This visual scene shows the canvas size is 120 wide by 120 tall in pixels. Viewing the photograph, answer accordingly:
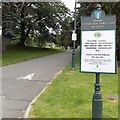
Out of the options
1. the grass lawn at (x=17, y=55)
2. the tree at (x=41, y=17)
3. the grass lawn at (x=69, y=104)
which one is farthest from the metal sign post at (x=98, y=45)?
the tree at (x=41, y=17)

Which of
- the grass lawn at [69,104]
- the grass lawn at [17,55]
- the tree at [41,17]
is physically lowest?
the grass lawn at [69,104]

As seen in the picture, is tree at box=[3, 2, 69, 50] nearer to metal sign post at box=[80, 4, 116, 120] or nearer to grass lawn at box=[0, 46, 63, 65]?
grass lawn at box=[0, 46, 63, 65]

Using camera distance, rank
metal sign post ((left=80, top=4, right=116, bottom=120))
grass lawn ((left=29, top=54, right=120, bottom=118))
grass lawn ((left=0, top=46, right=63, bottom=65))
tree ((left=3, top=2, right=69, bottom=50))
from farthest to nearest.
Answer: tree ((left=3, top=2, right=69, bottom=50)) < grass lawn ((left=0, top=46, right=63, bottom=65)) < grass lawn ((left=29, top=54, right=120, bottom=118)) < metal sign post ((left=80, top=4, right=116, bottom=120))

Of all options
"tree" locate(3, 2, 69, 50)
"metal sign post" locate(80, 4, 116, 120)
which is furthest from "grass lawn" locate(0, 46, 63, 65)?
"metal sign post" locate(80, 4, 116, 120)

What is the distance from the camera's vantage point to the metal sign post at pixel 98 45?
15.1 ft

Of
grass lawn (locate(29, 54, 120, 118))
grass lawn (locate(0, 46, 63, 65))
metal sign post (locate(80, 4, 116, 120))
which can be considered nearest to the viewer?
metal sign post (locate(80, 4, 116, 120))

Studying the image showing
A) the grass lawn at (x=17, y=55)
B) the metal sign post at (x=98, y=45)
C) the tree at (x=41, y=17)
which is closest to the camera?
the metal sign post at (x=98, y=45)

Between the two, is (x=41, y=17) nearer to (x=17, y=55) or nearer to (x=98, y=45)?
(x=17, y=55)

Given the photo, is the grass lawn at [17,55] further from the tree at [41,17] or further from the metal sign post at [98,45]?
the metal sign post at [98,45]

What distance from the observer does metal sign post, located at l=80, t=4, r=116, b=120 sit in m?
4.61

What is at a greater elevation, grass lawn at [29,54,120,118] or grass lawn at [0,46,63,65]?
grass lawn at [0,46,63,65]

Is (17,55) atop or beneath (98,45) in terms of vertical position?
Result: beneath

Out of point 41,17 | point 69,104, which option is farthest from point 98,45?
point 41,17

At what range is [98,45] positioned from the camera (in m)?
4.67
